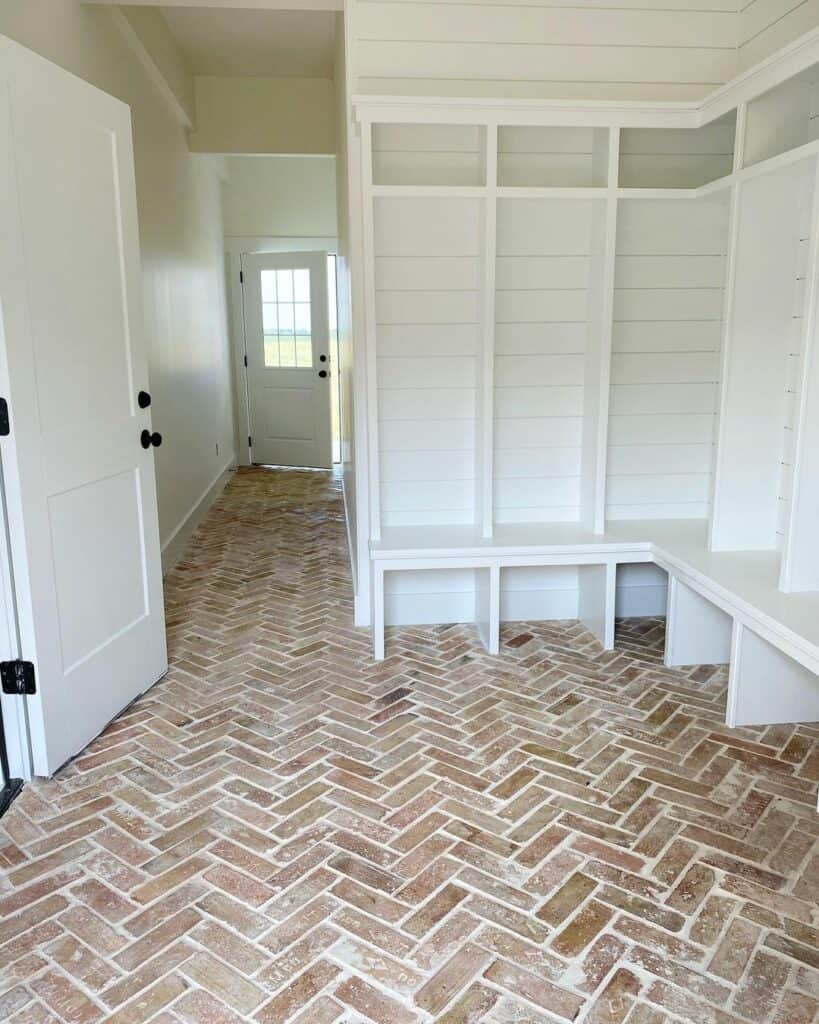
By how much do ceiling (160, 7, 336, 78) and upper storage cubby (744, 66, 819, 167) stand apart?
2.81 metres

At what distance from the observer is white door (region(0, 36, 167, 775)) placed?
8.02 feet

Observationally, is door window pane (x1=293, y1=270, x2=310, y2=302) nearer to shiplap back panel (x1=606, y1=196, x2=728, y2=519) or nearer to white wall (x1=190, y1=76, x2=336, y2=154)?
white wall (x1=190, y1=76, x2=336, y2=154)

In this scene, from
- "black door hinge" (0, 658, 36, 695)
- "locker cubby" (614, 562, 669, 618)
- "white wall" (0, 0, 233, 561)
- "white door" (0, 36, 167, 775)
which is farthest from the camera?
"locker cubby" (614, 562, 669, 618)

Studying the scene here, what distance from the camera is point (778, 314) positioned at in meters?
3.20

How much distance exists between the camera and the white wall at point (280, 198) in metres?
8.31

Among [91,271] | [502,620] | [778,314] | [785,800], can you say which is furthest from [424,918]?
[778,314]

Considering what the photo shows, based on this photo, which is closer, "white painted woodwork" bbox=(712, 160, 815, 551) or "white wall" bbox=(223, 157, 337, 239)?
"white painted woodwork" bbox=(712, 160, 815, 551)

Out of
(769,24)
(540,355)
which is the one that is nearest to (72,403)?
(540,355)

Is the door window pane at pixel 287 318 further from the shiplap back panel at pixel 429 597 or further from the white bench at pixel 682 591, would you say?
the white bench at pixel 682 591

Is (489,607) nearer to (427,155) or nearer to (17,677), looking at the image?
(17,677)

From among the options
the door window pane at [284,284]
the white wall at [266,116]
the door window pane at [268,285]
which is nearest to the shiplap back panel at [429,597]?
the white wall at [266,116]

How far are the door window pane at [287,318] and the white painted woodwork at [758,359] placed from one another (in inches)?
229

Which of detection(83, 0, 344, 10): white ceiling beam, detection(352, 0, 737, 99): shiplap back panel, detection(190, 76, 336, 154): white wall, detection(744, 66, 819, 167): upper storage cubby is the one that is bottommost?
detection(744, 66, 819, 167): upper storage cubby

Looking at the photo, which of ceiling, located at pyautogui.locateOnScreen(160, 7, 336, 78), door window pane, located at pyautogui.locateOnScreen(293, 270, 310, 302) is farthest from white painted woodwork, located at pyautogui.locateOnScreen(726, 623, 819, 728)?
door window pane, located at pyautogui.locateOnScreen(293, 270, 310, 302)
